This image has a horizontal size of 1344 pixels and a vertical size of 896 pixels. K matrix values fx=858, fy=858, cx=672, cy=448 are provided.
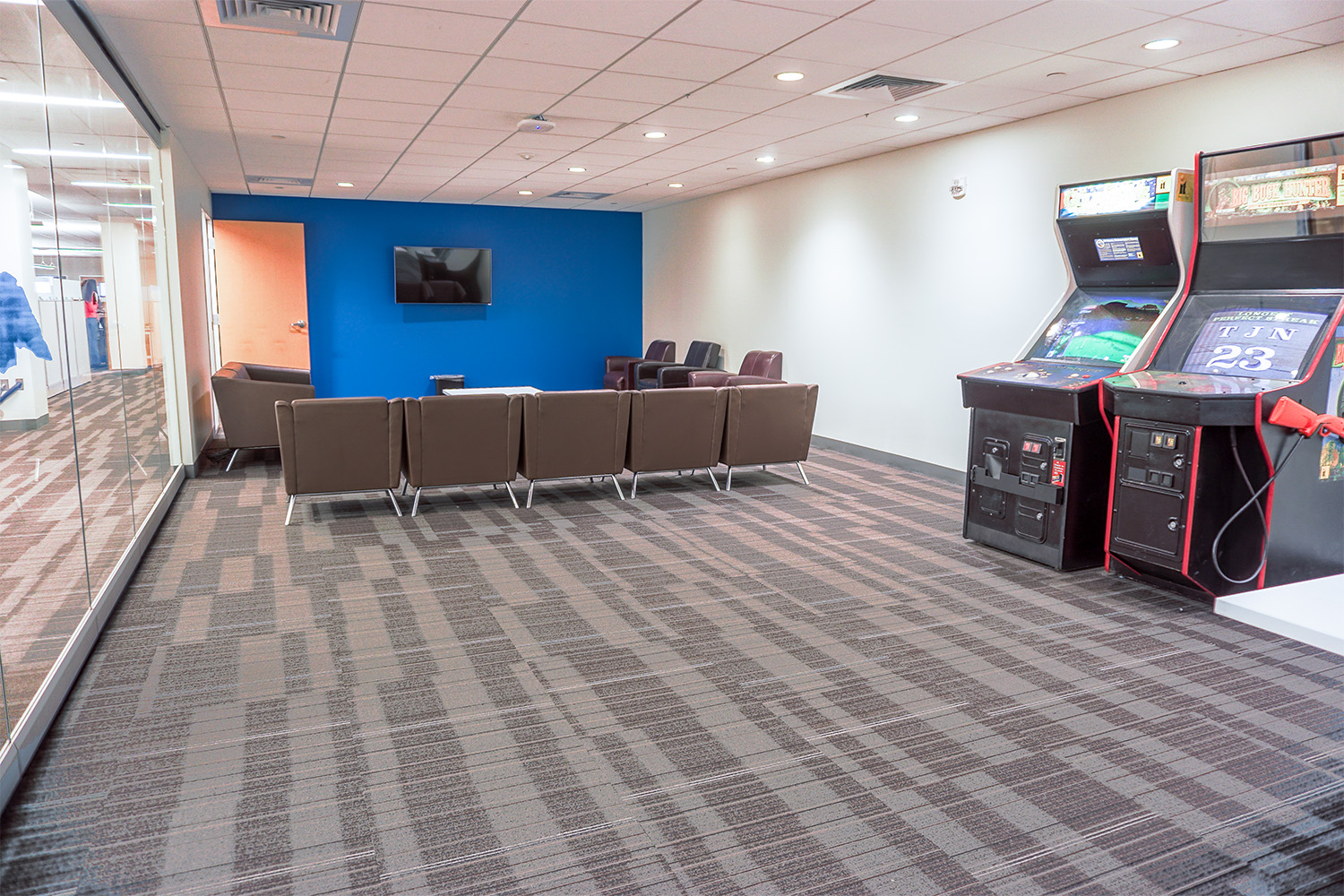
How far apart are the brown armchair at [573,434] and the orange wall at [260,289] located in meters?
5.86

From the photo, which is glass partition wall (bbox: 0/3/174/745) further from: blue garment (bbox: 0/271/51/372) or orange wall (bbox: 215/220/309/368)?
orange wall (bbox: 215/220/309/368)

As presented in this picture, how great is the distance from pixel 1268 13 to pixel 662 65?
2.77 metres

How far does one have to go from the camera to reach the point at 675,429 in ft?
19.9

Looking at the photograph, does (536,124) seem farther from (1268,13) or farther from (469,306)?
(469,306)

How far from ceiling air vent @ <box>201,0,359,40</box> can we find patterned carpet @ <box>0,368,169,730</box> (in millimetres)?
1650

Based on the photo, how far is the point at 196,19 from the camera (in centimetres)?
385

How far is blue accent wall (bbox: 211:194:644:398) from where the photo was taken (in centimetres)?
1088

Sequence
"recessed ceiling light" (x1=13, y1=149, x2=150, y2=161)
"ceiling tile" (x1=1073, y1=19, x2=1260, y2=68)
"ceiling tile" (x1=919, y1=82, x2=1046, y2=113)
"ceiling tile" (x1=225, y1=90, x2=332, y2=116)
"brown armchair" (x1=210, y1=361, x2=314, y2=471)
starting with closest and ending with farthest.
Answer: "recessed ceiling light" (x1=13, y1=149, x2=150, y2=161)
"ceiling tile" (x1=1073, y1=19, x2=1260, y2=68)
"ceiling tile" (x1=919, y1=82, x2=1046, y2=113)
"ceiling tile" (x1=225, y1=90, x2=332, y2=116)
"brown armchair" (x1=210, y1=361, x2=314, y2=471)

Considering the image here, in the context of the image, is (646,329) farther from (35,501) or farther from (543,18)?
(35,501)

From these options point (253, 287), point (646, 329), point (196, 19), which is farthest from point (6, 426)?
point (646, 329)

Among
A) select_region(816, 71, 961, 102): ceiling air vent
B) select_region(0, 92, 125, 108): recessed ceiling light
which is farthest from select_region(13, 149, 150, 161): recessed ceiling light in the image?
select_region(816, 71, 961, 102): ceiling air vent

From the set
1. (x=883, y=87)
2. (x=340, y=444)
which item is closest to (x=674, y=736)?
(x=340, y=444)

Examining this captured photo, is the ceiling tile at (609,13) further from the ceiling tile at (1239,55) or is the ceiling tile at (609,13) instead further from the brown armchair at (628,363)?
the brown armchair at (628,363)

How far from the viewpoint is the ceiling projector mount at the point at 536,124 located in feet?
19.3
